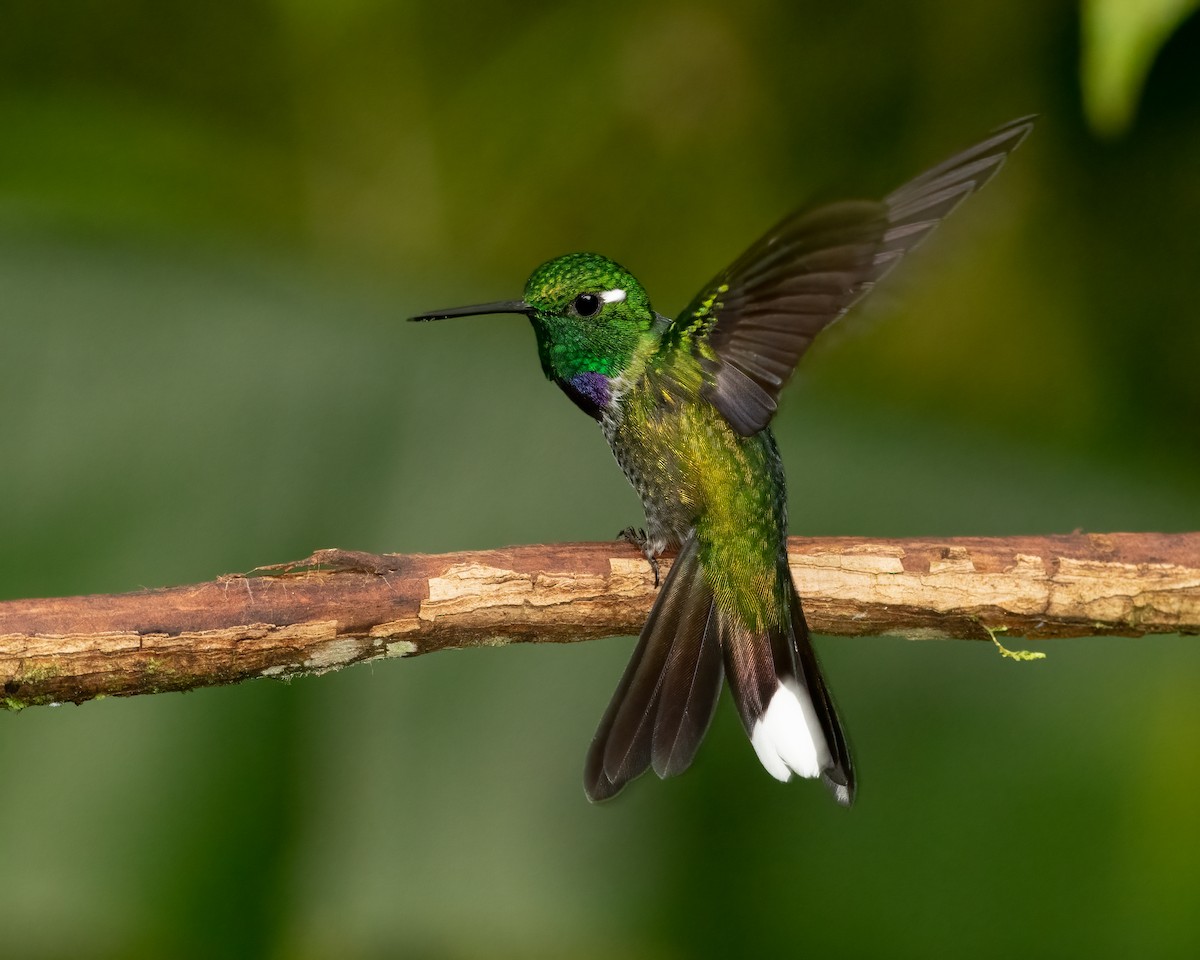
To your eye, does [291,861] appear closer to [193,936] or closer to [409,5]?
[193,936]

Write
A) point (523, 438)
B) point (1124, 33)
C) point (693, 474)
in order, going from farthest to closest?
point (523, 438) → point (693, 474) → point (1124, 33)

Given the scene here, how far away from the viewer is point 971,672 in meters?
2.86

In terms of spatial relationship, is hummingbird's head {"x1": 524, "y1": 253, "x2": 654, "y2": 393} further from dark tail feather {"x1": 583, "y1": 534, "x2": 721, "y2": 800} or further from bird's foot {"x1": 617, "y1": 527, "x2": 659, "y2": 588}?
dark tail feather {"x1": 583, "y1": 534, "x2": 721, "y2": 800}

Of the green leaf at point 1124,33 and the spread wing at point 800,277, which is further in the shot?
the spread wing at point 800,277

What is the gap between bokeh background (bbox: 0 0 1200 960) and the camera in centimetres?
268

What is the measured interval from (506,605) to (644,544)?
0.38 m

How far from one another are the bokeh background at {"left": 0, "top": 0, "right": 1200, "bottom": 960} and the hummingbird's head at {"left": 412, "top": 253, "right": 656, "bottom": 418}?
66cm


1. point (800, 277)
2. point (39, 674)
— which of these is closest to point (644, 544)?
point (800, 277)

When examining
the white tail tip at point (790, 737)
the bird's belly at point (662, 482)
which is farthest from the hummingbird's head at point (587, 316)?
the white tail tip at point (790, 737)

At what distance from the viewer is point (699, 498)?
92.0 inches

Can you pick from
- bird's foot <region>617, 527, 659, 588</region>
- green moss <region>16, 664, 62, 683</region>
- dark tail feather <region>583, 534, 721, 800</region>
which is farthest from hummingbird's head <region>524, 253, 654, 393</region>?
green moss <region>16, 664, 62, 683</region>

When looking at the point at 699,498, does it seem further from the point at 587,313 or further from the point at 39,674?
the point at 39,674

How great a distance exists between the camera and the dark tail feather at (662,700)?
7.04 feet

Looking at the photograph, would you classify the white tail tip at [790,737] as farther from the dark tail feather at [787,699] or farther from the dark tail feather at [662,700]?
the dark tail feather at [662,700]
